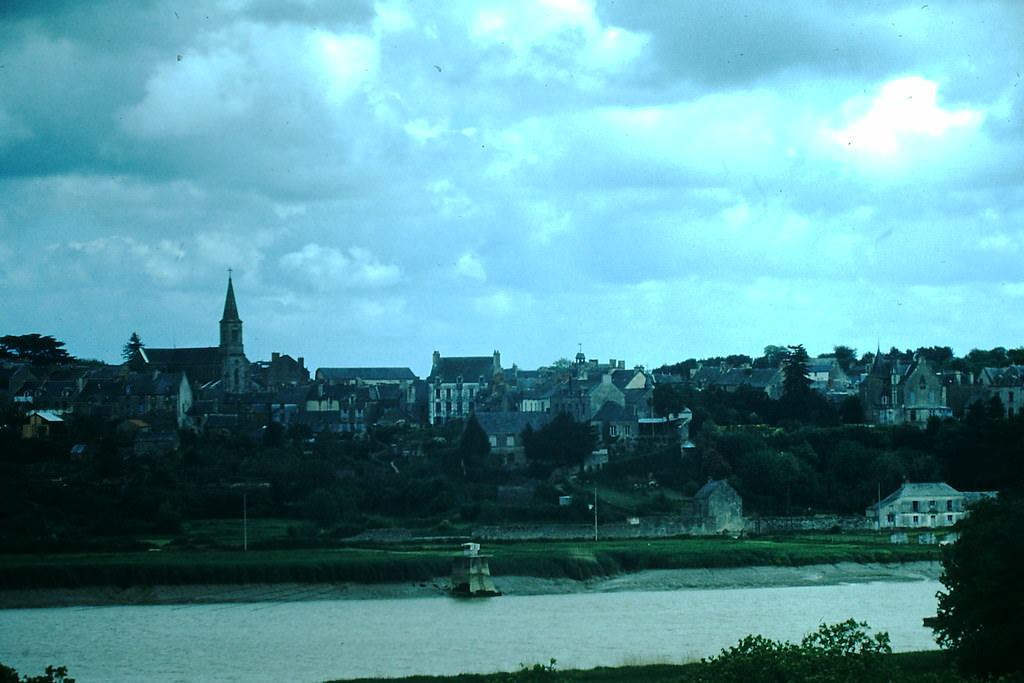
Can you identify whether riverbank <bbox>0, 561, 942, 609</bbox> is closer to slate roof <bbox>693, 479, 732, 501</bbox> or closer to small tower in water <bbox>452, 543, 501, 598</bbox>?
small tower in water <bbox>452, 543, 501, 598</bbox>

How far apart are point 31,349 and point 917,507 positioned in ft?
203

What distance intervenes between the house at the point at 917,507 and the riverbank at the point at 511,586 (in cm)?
756

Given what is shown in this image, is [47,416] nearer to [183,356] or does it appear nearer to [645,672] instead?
[183,356]

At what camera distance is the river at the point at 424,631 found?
40031 mm

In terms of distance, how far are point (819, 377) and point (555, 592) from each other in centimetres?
6154

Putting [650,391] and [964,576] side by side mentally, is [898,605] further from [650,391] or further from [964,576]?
[650,391]

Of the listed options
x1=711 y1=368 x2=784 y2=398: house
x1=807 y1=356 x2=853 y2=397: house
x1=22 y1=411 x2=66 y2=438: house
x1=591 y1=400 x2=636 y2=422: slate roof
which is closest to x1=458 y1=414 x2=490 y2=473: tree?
x1=591 y1=400 x2=636 y2=422: slate roof

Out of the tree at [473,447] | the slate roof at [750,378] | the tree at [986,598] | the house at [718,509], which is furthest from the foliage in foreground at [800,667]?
the slate roof at [750,378]

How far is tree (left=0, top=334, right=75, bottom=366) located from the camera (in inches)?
4122

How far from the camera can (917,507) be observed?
7000cm

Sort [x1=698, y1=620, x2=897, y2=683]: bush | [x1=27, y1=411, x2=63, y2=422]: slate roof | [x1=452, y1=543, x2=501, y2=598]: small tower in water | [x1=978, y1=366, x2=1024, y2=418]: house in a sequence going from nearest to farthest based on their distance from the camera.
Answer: [x1=698, y1=620, x2=897, y2=683]: bush, [x1=452, y1=543, x2=501, y2=598]: small tower in water, [x1=27, y1=411, x2=63, y2=422]: slate roof, [x1=978, y1=366, x2=1024, y2=418]: house

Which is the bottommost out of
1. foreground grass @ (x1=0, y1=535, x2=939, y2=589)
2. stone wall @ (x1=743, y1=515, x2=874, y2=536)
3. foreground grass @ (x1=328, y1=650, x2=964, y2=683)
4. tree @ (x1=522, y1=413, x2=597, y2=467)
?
foreground grass @ (x1=328, y1=650, x2=964, y2=683)

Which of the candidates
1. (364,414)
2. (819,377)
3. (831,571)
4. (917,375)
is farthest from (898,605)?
(819,377)

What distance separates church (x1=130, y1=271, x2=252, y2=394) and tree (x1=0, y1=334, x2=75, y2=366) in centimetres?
545
